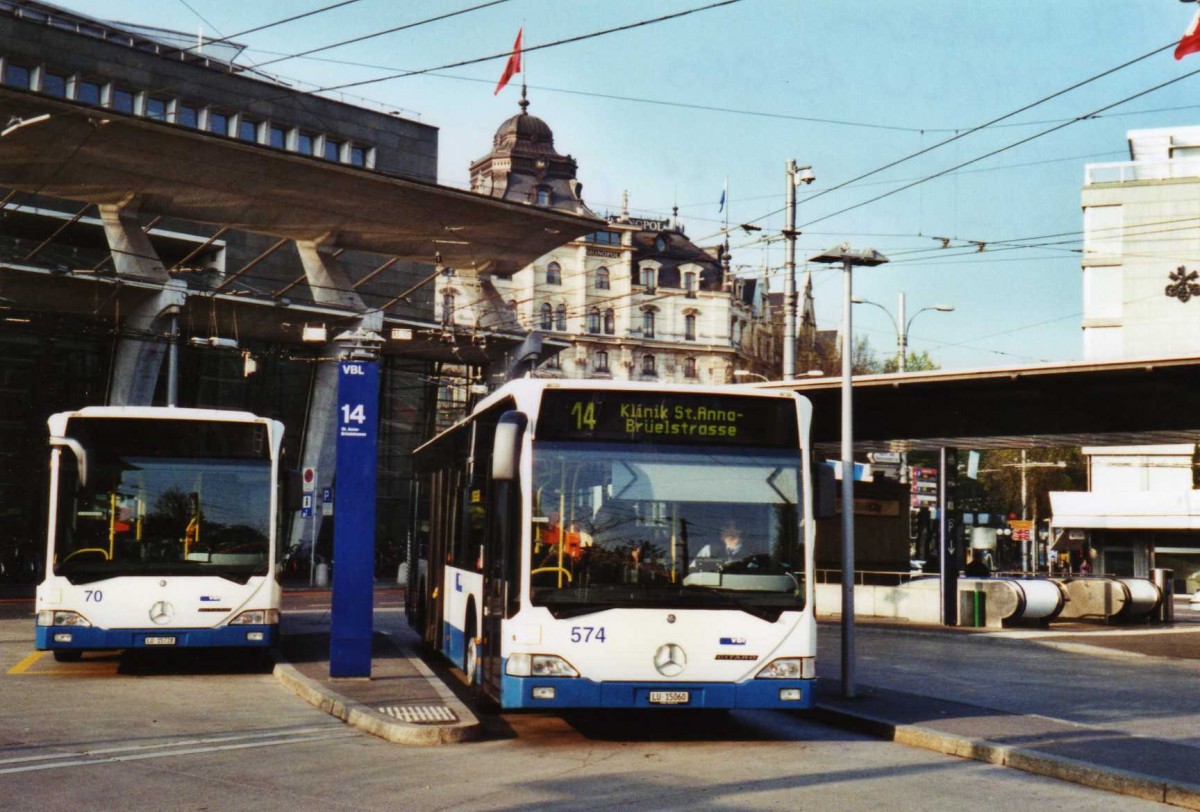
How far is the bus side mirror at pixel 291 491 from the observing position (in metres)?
16.9

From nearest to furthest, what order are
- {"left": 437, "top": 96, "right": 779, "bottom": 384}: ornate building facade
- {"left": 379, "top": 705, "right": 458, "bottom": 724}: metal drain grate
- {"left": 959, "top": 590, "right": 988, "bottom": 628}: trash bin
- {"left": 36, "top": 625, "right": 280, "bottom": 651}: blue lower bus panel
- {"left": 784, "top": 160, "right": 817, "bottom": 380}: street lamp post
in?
{"left": 379, "top": 705, "right": 458, "bottom": 724}: metal drain grate < {"left": 36, "top": 625, "right": 280, "bottom": 651}: blue lower bus panel < {"left": 959, "top": 590, "right": 988, "bottom": 628}: trash bin < {"left": 784, "top": 160, "right": 817, "bottom": 380}: street lamp post < {"left": 437, "top": 96, "right": 779, "bottom": 384}: ornate building facade

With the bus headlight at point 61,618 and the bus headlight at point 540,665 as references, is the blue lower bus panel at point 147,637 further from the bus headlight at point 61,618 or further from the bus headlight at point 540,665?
the bus headlight at point 540,665

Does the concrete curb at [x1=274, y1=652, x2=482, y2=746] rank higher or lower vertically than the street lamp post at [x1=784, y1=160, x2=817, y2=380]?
lower

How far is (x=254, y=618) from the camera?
53.1 feet

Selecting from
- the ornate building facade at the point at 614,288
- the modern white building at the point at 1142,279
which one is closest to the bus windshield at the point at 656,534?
the modern white building at the point at 1142,279

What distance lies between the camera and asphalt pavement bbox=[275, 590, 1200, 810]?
9.78 metres

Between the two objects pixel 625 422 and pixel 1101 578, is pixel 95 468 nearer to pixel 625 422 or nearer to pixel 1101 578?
pixel 625 422

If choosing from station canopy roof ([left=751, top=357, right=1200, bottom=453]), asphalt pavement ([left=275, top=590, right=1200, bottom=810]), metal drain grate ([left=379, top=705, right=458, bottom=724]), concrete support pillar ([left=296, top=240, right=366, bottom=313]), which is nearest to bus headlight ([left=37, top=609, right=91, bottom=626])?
asphalt pavement ([left=275, top=590, right=1200, bottom=810])

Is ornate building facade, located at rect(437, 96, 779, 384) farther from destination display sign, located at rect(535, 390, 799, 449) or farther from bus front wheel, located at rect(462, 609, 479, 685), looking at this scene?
destination display sign, located at rect(535, 390, 799, 449)

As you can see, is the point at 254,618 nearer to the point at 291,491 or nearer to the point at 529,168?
the point at 291,491

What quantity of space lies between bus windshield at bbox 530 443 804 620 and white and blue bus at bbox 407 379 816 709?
0.03 ft

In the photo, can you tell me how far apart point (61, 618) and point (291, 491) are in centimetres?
285

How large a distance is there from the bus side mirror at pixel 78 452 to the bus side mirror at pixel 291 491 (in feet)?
7.30

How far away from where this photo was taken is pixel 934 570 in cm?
A: 3753
